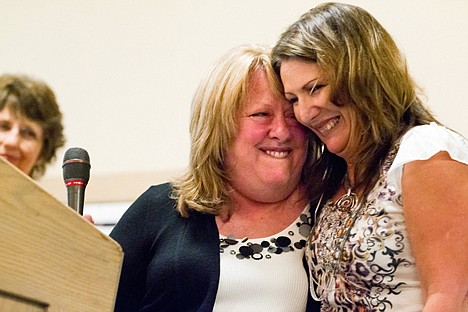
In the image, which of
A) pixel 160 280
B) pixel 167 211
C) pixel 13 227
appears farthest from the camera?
pixel 167 211

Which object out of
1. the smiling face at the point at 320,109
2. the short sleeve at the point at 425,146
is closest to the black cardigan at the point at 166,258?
the smiling face at the point at 320,109

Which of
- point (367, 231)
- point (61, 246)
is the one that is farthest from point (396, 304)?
point (61, 246)

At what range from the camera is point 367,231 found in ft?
4.56

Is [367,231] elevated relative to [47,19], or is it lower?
lower

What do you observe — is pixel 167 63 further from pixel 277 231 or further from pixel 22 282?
pixel 22 282

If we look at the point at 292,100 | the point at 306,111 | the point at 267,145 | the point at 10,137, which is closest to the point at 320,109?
the point at 306,111

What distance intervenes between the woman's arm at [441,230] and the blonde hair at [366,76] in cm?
19

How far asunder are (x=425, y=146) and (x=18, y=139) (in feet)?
4.68

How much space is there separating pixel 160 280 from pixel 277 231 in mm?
297

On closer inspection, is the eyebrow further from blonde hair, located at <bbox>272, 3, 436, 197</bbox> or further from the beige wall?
the beige wall

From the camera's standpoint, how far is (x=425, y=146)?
132 cm

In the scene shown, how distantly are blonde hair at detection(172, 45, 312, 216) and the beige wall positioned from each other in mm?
593

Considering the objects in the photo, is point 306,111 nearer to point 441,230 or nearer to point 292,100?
point 292,100

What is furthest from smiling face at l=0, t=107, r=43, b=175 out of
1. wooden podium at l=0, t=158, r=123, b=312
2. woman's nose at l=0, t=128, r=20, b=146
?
wooden podium at l=0, t=158, r=123, b=312
